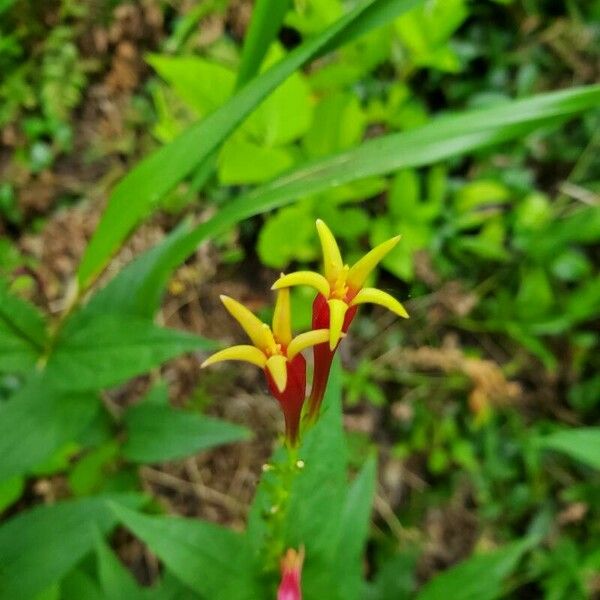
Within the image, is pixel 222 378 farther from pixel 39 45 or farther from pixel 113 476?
pixel 39 45

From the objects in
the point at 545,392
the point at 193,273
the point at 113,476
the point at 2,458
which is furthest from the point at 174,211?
the point at 545,392

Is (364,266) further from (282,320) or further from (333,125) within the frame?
(333,125)

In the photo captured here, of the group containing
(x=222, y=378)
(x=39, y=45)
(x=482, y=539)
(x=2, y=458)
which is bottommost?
(x=482, y=539)

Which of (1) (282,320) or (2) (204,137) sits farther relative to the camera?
(2) (204,137)

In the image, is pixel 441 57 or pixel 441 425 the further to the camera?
pixel 441 425

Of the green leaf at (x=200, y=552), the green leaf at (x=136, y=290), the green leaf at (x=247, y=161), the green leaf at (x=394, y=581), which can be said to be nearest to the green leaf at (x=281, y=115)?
the green leaf at (x=247, y=161)

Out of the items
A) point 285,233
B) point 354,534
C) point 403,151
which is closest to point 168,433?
point 354,534
